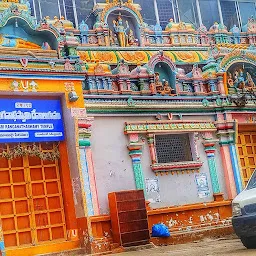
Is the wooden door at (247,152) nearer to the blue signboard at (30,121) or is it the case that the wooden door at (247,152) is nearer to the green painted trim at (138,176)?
the green painted trim at (138,176)

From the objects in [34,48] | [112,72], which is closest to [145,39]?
[112,72]

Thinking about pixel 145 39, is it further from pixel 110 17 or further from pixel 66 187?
pixel 66 187

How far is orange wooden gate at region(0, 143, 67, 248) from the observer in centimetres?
1278

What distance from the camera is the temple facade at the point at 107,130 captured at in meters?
13.0

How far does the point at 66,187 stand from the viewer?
1340 cm

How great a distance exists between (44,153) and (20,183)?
94cm

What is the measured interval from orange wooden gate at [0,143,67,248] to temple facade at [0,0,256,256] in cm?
2

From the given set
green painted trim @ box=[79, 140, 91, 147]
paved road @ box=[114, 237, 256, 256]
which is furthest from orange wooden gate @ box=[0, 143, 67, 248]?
paved road @ box=[114, 237, 256, 256]

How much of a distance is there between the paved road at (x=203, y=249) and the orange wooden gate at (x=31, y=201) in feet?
6.45

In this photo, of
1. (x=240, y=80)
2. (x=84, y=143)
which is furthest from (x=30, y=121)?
(x=240, y=80)

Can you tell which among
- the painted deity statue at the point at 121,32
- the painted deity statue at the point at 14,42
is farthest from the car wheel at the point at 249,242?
the painted deity statue at the point at 121,32

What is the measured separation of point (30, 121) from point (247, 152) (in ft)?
23.8

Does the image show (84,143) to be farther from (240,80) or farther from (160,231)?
(240,80)

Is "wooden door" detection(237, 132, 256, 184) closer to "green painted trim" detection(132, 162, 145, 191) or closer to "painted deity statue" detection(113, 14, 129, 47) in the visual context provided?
"green painted trim" detection(132, 162, 145, 191)
